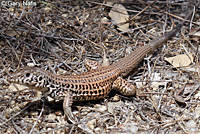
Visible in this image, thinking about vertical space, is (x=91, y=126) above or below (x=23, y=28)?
below

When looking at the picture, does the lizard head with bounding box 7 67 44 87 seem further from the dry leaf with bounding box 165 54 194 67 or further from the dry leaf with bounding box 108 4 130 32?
the dry leaf with bounding box 165 54 194 67

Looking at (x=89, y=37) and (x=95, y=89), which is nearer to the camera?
(x=95, y=89)

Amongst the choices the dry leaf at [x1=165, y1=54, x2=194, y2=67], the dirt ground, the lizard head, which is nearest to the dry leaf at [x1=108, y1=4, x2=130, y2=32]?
the dirt ground

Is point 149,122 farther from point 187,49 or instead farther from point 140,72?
point 187,49

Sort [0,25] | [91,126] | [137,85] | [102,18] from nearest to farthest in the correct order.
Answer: [91,126], [137,85], [0,25], [102,18]

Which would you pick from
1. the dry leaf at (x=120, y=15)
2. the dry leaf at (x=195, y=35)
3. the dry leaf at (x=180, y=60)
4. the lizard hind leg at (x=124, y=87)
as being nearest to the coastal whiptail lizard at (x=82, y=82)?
the lizard hind leg at (x=124, y=87)

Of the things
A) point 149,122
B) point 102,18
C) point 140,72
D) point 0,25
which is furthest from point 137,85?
point 0,25
